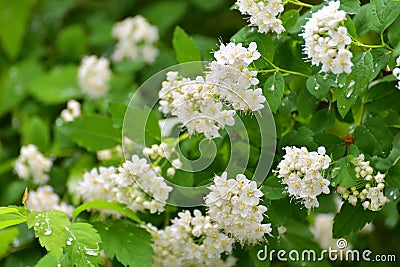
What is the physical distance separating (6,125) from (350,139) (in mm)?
1442

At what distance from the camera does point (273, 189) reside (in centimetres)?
114

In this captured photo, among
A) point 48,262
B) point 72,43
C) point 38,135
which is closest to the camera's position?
point 48,262

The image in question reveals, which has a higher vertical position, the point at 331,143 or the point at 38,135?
the point at 331,143

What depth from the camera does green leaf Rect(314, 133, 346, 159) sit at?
117cm

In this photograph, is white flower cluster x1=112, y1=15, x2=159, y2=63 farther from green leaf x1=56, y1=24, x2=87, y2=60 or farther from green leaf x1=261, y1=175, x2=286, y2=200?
green leaf x1=261, y1=175, x2=286, y2=200

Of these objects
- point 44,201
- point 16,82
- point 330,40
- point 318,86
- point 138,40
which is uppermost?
point 330,40

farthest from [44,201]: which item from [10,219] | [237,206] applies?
[237,206]

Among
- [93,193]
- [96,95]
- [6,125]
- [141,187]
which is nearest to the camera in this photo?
[141,187]

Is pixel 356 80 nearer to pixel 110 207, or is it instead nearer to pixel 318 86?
pixel 318 86

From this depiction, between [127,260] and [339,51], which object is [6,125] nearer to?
[127,260]

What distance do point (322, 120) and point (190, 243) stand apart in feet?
1.22

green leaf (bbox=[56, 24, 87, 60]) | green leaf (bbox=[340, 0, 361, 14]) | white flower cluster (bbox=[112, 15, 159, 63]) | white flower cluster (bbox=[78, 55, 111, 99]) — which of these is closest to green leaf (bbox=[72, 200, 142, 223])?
green leaf (bbox=[340, 0, 361, 14])

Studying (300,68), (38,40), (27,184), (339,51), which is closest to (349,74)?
(339,51)

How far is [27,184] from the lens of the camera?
1.74 meters
